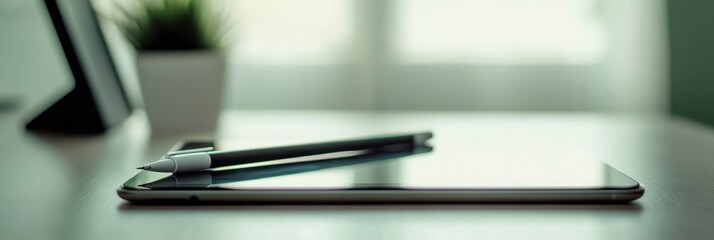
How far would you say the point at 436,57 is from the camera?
2145mm

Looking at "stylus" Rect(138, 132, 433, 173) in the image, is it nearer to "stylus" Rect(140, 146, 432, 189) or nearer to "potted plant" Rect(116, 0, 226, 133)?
"stylus" Rect(140, 146, 432, 189)

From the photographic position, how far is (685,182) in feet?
1.64

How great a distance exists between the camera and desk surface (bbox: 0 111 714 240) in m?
0.36

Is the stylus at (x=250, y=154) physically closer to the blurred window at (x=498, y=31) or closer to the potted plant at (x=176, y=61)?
the potted plant at (x=176, y=61)

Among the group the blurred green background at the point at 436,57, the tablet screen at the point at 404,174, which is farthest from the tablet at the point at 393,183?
the blurred green background at the point at 436,57

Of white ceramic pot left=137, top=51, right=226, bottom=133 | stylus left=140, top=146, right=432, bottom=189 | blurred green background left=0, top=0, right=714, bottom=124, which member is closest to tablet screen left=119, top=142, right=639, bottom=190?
stylus left=140, top=146, right=432, bottom=189

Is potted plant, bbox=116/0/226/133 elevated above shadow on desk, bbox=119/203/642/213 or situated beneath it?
elevated above

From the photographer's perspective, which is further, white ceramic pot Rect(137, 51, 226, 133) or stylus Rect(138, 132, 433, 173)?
white ceramic pot Rect(137, 51, 226, 133)

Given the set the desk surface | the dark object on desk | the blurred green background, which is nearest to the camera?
the desk surface

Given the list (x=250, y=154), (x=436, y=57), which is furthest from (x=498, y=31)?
(x=250, y=154)

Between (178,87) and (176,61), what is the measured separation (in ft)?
0.09

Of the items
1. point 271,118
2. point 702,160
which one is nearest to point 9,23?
point 271,118

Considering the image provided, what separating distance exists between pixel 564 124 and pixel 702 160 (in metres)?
0.31

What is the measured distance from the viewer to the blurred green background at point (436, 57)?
6.86ft
